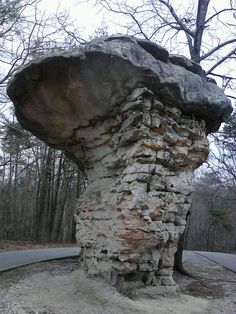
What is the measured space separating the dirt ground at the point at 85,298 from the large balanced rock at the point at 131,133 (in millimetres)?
410

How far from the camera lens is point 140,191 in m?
7.68

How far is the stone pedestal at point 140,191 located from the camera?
765 centimetres

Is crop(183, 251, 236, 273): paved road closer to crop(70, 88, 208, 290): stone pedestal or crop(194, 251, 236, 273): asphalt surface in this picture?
crop(194, 251, 236, 273): asphalt surface

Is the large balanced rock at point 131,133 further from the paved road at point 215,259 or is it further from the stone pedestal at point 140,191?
the paved road at point 215,259

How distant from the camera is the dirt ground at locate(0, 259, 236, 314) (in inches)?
271

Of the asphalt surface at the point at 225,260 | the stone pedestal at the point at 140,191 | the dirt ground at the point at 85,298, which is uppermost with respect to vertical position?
the stone pedestal at the point at 140,191

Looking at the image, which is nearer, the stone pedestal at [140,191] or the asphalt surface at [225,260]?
the stone pedestal at [140,191]

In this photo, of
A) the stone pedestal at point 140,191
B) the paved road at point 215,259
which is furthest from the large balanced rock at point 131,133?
the paved road at point 215,259

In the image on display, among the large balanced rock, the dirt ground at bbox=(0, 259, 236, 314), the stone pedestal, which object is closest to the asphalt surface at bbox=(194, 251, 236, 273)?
the dirt ground at bbox=(0, 259, 236, 314)

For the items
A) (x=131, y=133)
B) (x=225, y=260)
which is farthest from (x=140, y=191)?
(x=225, y=260)

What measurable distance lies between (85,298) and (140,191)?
217 cm

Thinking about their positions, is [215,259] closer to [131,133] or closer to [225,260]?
[225,260]

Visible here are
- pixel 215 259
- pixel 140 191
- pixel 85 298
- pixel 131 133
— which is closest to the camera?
pixel 85 298

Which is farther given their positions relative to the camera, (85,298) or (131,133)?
(131,133)
